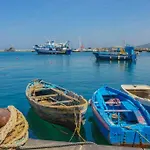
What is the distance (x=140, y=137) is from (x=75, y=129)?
9.91 feet

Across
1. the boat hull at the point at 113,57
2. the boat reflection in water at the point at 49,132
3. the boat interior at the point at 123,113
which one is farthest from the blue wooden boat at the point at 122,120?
the boat hull at the point at 113,57

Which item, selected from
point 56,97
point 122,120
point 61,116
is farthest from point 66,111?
point 56,97

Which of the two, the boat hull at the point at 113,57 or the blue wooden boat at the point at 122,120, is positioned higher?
the blue wooden boat at the point at 122,120

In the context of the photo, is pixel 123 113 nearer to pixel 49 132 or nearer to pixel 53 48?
pixel 49 132

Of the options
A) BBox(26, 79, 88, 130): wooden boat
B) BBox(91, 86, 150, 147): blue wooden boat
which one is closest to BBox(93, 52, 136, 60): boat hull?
BBox(91, 86, 150, 147): blue wooden boat

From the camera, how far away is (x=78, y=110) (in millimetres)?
9594

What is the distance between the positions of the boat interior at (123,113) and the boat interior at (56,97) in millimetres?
1613

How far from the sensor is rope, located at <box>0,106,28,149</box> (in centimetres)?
386

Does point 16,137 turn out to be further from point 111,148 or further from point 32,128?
point 32,128

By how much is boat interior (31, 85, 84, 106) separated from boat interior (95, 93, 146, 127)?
1613mm

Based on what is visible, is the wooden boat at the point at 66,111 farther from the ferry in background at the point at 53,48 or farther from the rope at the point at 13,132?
the ferry in background at the point at 53,48

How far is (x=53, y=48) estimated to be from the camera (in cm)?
10656

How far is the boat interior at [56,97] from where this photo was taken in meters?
11.8

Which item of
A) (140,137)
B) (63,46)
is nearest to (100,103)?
(140,137)
